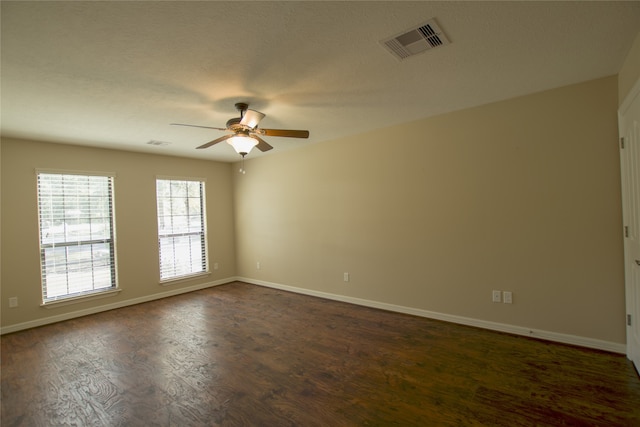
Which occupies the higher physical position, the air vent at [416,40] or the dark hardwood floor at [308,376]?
the air vent at [416,40]

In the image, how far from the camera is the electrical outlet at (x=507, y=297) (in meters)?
3.16

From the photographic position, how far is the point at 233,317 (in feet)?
13.3

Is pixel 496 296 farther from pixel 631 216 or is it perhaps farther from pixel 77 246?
pixel 77 246

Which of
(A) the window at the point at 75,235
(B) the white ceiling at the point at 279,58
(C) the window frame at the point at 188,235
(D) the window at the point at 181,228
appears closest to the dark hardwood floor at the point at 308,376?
(A) the window at the point at 75,235

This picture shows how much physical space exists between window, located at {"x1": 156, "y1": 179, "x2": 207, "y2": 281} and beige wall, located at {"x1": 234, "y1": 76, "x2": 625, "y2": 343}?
228 centimetres

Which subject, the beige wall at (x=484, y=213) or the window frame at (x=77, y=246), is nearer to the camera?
the beige wall at (x=484, y=213)

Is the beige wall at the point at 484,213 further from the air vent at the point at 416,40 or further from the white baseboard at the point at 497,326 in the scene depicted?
the air vent at the point at 416,40

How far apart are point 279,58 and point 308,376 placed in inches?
101

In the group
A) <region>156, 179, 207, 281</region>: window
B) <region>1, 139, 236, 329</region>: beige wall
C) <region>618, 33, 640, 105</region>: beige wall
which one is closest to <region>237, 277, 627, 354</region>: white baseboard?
<region>618, 33, 640, 105</region>: beige wall

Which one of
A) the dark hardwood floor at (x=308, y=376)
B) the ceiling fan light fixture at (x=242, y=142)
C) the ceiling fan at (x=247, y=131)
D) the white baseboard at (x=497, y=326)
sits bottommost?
the dark hardwood floor at (x=308, y=376)

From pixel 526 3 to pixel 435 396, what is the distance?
102 inches

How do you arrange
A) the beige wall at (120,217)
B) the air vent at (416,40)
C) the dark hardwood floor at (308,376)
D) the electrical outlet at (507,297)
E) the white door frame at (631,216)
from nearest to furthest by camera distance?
1. the air vent at (416,40)
2. the dark hardwood floor at (308,376)
3. the white door frame at (631,216)
4. the electrical outlet at (507,297)
5. the beige wall at (120,217)

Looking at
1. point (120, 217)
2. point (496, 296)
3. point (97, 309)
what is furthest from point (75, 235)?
point (496, 296)

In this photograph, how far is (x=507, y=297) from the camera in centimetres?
318
